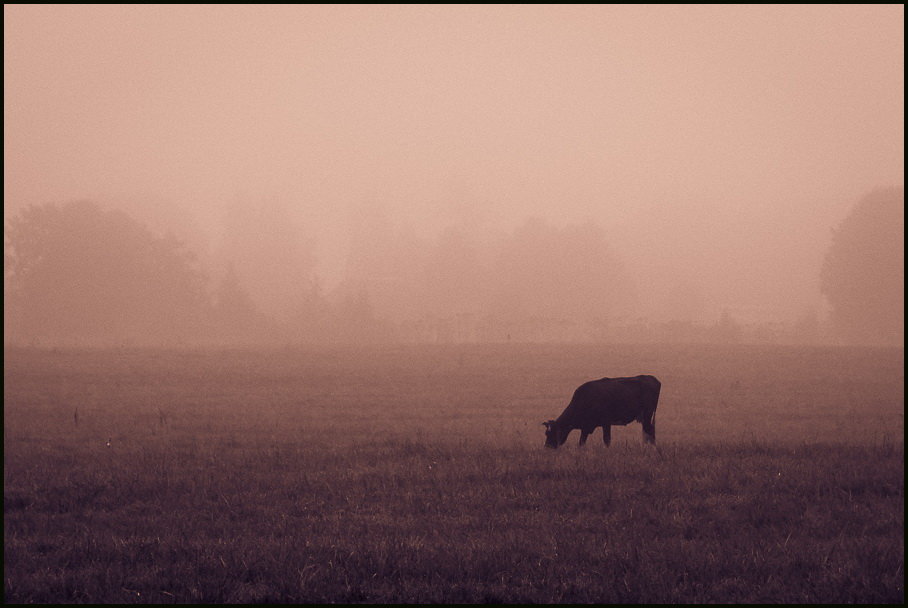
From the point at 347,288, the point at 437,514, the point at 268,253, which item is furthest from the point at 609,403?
the point at 268,253

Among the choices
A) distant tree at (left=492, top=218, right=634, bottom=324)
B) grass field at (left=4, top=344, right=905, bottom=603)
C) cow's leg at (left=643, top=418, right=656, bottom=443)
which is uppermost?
distant tree at (left=492, top=218, right=634, bottom=324)

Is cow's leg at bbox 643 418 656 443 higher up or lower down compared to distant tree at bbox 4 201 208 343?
lower down

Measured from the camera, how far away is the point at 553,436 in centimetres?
1549

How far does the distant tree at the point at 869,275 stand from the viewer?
56.7m

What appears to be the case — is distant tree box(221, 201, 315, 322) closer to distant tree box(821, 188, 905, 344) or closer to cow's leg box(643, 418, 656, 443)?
distant tree box(821, 188, 905, 344)

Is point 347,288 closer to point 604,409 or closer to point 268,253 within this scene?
point 268,253

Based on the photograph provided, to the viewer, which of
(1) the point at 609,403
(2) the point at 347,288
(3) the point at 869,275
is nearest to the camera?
(1) the point at 609,403

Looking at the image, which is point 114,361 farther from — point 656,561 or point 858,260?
point 858,260

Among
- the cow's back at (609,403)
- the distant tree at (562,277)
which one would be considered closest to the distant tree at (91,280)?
the distant tree at (562,277)

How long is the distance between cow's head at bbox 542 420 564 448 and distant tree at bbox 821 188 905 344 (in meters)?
52.1

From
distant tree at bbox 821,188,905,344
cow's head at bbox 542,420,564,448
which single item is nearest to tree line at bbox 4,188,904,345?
distant tree at bbox 821,188,905,344

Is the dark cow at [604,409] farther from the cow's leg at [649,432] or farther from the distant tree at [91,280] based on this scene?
the distant tree at [91,280]

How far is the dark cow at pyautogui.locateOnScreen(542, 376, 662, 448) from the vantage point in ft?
51.7

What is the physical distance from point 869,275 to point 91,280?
65.7 m
